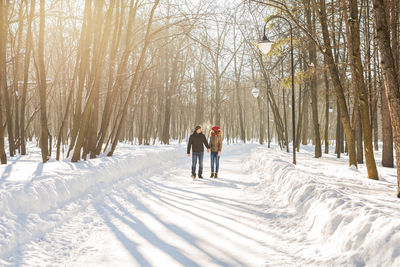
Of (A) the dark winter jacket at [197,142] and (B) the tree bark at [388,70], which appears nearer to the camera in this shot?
(B) the tree bark at [388,70]

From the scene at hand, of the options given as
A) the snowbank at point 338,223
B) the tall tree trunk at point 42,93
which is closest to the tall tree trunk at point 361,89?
the snowbank at point 338,223

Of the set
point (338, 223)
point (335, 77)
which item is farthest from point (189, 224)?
point (335, 77)

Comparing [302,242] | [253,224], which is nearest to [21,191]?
[253,224]

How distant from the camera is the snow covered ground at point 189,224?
155 inches

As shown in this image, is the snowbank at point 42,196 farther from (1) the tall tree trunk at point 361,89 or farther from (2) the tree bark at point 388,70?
(1) the tall tree trunk at point 361,89

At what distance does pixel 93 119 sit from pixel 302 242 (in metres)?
11.0

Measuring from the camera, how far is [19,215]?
511 cm

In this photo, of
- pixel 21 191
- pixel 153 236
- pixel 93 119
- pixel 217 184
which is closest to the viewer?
pixel 153 236

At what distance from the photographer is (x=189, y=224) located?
556 centimetres

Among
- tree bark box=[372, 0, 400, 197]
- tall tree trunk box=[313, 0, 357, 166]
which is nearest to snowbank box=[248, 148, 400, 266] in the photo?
tree bark box=[372, 0, 400, 197]

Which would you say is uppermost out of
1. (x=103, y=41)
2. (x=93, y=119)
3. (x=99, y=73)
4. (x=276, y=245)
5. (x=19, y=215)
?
(x=103, y=41)

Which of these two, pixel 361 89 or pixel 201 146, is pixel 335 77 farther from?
pixel 201 146

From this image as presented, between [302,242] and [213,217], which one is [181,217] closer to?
[213,217]

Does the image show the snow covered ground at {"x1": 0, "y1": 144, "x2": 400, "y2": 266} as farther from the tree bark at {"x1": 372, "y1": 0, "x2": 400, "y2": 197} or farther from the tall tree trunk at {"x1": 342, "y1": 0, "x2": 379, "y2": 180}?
the tree bark at {"x1": 372, "y1": 0, "x2": 400, "y2": 197}
